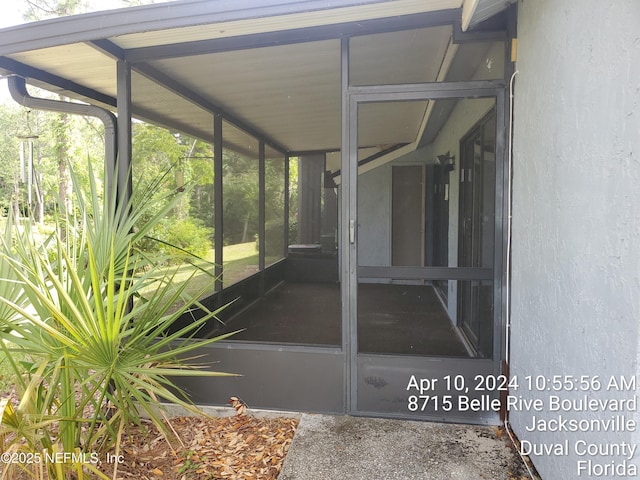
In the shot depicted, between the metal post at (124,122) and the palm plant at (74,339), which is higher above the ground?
the metal post at (124,122)

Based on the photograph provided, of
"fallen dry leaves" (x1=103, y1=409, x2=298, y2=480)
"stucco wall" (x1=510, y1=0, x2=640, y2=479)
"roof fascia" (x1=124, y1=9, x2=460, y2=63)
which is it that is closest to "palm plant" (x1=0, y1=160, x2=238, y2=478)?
"fallen dry leaves" (x1=103, y1=409, x2=298, y2=480)

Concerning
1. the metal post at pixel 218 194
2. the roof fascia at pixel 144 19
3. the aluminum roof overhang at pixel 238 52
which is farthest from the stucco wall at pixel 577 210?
the metal post at pixel 218 194

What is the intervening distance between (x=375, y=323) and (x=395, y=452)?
1.54 meters

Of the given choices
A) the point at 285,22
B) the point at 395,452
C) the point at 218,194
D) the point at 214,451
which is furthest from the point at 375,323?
the point at 218,194

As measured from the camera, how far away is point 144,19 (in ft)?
7.46

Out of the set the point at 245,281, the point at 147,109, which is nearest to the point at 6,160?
the point at 245,281

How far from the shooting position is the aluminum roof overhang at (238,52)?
2.29 meters

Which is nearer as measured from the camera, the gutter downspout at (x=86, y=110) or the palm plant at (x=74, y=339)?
the palm plant at (x=74, y=339)

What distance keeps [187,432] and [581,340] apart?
88.0 inches

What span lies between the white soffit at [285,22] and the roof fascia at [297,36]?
0.14 ft

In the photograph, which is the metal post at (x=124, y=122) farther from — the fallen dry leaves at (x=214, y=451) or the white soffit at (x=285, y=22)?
the fallen dry leaves at (x=214, y=451)

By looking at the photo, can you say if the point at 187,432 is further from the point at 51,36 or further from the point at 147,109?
the point at 147,109

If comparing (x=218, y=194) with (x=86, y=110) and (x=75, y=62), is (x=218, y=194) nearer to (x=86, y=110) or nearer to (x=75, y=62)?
(x=86, y=110)

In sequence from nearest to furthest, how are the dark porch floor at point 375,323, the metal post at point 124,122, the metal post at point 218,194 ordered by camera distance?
the metal post at point 124,122, the dark porch floor at point 375,323, the metal post at point 218,194
